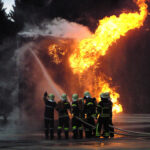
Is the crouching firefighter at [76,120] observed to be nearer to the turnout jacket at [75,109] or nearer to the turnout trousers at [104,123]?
the turnout jacket at [75,109]

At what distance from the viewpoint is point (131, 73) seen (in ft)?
109

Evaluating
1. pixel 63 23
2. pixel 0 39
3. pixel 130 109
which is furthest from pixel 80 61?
pixel 0 39

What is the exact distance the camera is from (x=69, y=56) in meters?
25.8

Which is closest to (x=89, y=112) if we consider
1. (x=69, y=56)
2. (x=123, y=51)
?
(x=69, y=56)

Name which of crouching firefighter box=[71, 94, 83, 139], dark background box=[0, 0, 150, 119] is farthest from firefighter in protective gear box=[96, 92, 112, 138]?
dark background box=[0, 0, 150, 119]

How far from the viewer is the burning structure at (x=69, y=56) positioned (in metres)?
24.7

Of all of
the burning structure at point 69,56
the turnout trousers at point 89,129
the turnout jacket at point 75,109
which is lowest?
the turnout trousers at point 89,129

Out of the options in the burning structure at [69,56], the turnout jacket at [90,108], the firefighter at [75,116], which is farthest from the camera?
the burning structure at [69,56]

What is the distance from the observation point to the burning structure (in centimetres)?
2466

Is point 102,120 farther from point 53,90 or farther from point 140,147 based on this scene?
point 53,90

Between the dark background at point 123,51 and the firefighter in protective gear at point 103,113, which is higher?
the dark background at point 123,51

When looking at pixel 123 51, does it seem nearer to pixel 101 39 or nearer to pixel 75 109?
pixel 101 39

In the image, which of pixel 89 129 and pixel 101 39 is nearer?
pixel 89 129

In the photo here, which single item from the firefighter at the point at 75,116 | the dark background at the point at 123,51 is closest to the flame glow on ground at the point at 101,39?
the dark background at the point at 123,51
